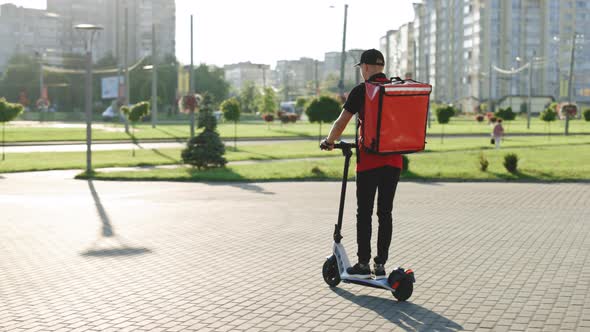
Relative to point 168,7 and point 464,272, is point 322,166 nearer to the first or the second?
point 464,272

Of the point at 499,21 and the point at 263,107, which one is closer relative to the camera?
the point at 263,107

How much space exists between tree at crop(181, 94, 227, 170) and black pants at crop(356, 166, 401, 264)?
18473 millimetres

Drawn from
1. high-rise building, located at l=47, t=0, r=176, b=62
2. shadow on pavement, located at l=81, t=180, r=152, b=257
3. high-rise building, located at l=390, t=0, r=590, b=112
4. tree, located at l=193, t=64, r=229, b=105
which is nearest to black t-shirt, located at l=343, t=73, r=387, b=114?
shadow on pavement, located at l=81, t=180, r=152, b=257

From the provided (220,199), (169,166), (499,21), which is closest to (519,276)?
(220,199)

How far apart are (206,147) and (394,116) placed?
19224mm

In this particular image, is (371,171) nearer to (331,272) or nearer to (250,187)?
(331,272)

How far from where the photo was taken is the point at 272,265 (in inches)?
340

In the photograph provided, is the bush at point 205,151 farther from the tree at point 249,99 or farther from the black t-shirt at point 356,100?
the tree at point 249,99

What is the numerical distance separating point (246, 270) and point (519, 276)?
2642 millimetres

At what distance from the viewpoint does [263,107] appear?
90375mm

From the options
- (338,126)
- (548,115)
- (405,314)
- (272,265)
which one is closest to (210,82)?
(548,115)

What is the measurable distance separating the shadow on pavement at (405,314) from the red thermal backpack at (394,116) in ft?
4.08

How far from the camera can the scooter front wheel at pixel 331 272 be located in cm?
742

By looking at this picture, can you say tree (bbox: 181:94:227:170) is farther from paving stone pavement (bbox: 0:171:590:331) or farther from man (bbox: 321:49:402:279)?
man (bbox: 321:49:402:279)
